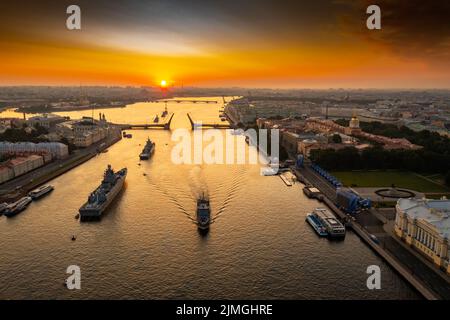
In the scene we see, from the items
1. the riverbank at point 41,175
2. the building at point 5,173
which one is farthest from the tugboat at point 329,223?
the building at point 5,173

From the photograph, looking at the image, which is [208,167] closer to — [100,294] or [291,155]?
[291,155]

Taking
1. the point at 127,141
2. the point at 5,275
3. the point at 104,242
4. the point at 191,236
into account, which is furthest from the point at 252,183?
the point at 127,141

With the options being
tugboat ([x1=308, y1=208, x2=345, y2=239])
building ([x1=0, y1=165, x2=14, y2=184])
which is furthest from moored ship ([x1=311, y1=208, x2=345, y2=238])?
building ([x1=0, y1=165, x2=14, y2=184])

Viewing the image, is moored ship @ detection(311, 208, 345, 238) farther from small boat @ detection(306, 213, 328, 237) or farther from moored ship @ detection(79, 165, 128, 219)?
moored ship @ detection(79, 165, 128, 219)
